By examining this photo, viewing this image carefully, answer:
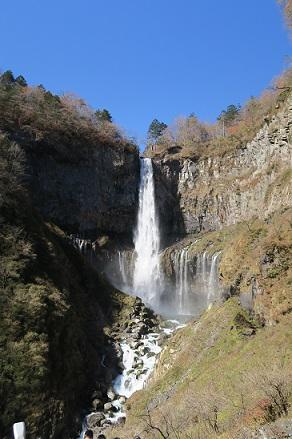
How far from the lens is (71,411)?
2747 cm

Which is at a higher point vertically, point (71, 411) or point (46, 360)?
point (46, 360)

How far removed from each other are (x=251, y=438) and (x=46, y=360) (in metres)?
21.0

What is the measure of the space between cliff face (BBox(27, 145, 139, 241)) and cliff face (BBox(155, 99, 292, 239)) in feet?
16.7

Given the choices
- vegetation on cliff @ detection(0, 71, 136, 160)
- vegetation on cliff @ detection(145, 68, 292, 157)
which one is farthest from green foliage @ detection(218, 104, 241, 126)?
vegetation on cliff @ detection(0, 71, 136, 160)

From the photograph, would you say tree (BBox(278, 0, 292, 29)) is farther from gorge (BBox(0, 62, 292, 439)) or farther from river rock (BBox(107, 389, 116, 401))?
river rock (BBox(107, 389, 116, 401))

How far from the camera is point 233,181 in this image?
2223 inches

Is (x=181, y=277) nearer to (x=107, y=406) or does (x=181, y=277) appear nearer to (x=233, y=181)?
(x=233, y=181)

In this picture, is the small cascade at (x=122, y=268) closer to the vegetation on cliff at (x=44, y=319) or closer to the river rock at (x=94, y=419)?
the vegetation on cliff at (x=44, y=319)

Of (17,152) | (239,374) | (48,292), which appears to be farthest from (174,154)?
(239,374)

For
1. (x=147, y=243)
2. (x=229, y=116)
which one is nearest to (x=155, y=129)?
(x=229, y=116)

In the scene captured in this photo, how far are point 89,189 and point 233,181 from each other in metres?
19.0

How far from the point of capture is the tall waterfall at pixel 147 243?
2074 inches

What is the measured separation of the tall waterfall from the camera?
173ft

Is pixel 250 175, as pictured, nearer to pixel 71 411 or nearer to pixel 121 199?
pixel 121 199
